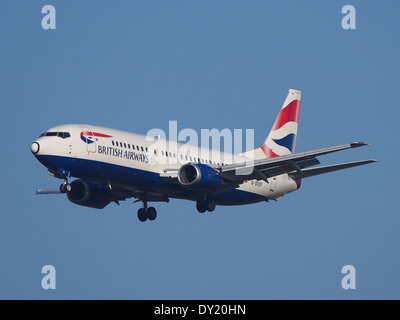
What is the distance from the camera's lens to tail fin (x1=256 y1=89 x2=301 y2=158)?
68375 mm

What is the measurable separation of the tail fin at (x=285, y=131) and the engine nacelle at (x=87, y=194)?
13.0 meters

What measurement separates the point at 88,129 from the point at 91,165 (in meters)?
2.37

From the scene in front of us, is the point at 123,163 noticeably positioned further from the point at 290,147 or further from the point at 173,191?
the point at 290,147

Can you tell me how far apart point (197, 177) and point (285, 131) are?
589 inches

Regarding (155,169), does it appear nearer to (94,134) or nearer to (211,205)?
(94,134)

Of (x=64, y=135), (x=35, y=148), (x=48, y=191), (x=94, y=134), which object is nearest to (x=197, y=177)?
(x=94, y=134)

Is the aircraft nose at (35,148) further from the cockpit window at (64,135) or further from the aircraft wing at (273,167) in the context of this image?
the aircraft wing at (273,167)

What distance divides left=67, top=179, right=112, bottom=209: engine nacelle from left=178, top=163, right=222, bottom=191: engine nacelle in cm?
677

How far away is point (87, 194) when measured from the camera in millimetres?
61344

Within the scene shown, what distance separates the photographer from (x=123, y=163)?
5559cm

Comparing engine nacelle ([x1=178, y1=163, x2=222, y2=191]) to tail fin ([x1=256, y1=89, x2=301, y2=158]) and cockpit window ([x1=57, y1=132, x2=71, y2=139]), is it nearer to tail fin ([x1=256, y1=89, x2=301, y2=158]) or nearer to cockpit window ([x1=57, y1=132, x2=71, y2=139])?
cockpit window ([x1=57, y1=132, x2=71, y2=139])

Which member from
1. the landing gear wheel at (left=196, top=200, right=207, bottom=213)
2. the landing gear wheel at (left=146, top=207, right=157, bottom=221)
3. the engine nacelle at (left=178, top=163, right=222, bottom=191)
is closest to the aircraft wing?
the engine nacelle at (left=178, top=163, right=222, bottom=191)

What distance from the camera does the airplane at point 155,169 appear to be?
54250 millimetres

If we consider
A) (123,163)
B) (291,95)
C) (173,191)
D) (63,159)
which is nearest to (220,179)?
(173,191)
